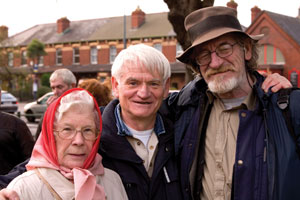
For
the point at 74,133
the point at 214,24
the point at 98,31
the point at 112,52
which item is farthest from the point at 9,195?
the point at 98,31

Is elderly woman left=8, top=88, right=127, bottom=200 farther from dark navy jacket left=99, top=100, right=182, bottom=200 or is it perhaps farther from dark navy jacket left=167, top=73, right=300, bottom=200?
dark navy jacket left=167, top=73, right=300, bottom=200

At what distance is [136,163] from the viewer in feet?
8.68

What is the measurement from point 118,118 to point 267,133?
1.13m

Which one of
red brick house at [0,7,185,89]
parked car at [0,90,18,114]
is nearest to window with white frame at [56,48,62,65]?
red brick house at [0,7,185,89]

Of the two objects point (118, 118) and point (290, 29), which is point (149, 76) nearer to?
point (118, 118)

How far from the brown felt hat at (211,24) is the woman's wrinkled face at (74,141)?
3.89ft

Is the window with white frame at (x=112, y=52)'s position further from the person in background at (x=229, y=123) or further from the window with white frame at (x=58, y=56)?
the person in background at (x=229, y=123)

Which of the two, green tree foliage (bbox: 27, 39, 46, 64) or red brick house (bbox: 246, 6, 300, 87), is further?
green tree foliage (bbox: 27, 39, 46, 64)

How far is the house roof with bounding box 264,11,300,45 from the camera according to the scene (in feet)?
103

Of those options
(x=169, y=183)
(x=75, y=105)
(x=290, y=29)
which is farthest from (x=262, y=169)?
(x=290, y=29)

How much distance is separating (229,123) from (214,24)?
0.83 m

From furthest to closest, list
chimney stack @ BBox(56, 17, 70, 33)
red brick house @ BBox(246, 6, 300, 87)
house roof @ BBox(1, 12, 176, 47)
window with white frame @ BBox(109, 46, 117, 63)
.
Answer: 1. chimney stack @ BBox(56, 17, 70, 33)
2. window with white frame @ BBox(109, 46, 117, 63)
3. house roof @ BBox(1, 12, 176, 47)
4. red brick house @ BBox(246, 6, 300, 87)

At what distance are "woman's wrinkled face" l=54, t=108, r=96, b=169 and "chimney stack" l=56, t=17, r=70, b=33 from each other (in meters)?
40.0

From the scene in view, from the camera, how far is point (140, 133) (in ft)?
9.21
